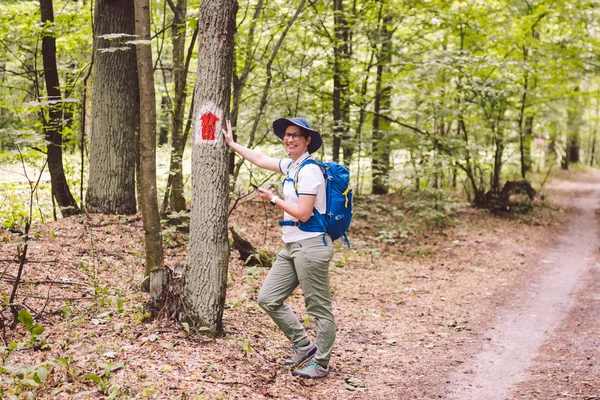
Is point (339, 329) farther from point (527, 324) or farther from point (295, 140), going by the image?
point (295, 140)

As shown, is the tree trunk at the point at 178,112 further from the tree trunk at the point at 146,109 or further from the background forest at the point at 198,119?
the tree trunk at the point at 146,109

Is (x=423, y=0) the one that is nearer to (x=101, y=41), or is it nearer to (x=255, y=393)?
(x=101, y=41)

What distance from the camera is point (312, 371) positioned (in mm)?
5027

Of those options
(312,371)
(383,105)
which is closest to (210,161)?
(312,371)

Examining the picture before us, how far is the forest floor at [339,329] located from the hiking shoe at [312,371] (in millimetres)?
73

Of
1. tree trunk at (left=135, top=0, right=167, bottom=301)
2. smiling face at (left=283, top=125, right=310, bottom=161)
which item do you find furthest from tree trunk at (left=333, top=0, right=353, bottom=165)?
smiling face at (left=283, top=125, right=310, bottom=161)

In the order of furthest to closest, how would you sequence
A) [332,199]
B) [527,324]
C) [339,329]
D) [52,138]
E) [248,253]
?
[52,138] < [248,253] < [527,324] < [339,329] < [332,199]

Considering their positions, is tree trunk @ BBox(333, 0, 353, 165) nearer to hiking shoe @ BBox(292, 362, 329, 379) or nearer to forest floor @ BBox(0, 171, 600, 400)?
forest floor @ BBox(0, 171, 600, 400)

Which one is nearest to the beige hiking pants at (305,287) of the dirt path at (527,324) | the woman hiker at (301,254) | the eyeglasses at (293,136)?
the woman hiker at (301,254)

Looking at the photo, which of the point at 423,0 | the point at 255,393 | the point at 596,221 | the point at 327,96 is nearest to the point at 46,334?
the point at 255,393

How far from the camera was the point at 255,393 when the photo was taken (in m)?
4.48

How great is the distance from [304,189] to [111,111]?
5794 mm

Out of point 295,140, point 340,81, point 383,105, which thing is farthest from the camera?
point 383,105

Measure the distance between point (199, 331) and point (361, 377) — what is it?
175 cm
